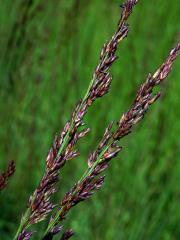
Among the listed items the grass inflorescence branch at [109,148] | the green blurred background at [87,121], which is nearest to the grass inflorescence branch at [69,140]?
the grass inflorescence branch at [109,148]

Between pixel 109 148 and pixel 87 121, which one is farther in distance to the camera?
pixel 87 121

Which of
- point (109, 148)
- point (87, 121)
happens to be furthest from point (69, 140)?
point (87, 121)

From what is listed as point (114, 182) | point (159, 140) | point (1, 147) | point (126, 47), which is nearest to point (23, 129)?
point (1, 147)

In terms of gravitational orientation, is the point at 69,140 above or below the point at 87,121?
below

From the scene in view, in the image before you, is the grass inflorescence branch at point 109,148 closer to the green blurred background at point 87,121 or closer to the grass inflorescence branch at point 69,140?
the grass inflorescence branch at point 69,140

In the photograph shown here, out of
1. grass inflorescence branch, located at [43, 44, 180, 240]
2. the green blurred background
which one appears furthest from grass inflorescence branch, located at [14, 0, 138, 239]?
the green blurred background

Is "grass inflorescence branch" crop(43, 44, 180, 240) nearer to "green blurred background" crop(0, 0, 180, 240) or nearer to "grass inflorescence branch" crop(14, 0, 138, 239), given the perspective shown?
"grass inflorescence branch" crop(14, 0, 138, 239)

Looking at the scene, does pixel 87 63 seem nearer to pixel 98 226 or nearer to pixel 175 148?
pixel 175 148

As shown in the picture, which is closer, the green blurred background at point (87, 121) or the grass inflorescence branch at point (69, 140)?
the grass inflorescence branch at point (69, 140)

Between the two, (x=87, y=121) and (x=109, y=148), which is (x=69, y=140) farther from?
(x=87, y=121)
